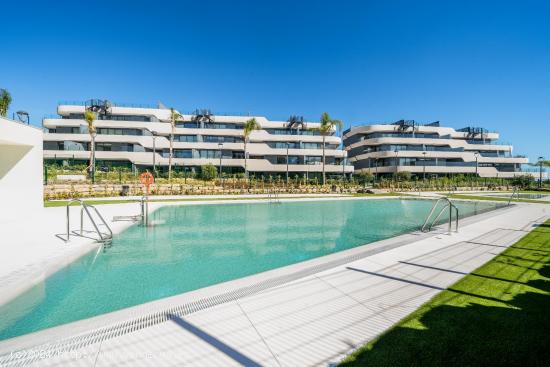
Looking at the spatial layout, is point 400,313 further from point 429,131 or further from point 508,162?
point 508,162

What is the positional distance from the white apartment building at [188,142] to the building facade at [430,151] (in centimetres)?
1006

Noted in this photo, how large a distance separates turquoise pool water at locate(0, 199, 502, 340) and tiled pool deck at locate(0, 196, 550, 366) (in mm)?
1625

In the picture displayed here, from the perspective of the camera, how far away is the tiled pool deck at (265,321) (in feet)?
10.9

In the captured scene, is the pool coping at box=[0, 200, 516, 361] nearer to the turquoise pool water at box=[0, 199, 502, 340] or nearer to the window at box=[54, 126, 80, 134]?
the turquoise pool water at box=[0, 199, 502, 340]

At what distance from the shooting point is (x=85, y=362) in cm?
319

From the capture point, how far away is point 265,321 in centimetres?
411

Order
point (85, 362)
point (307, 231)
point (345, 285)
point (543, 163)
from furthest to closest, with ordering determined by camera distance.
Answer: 1. point (543, 163)
2. point (307, 231)
3. point (345, 285)
4. point (85, 362)

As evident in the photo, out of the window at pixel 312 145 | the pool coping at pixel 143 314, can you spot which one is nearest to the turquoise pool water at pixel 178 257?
the pool coping at pixel 143 314

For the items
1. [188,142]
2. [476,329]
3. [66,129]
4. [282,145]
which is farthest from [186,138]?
[476,329]

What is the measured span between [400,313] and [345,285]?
1.31 metres

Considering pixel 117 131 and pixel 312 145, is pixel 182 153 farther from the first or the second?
pixel 312 145

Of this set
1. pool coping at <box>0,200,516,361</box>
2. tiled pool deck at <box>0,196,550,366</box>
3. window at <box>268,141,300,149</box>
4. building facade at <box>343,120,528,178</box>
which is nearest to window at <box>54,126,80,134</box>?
window at <box>268,141,300,149</box>

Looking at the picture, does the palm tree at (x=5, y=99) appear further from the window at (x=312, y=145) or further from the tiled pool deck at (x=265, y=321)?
the tiled pool deck at (x=265, y=321)

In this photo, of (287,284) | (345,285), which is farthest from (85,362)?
(345,285)
